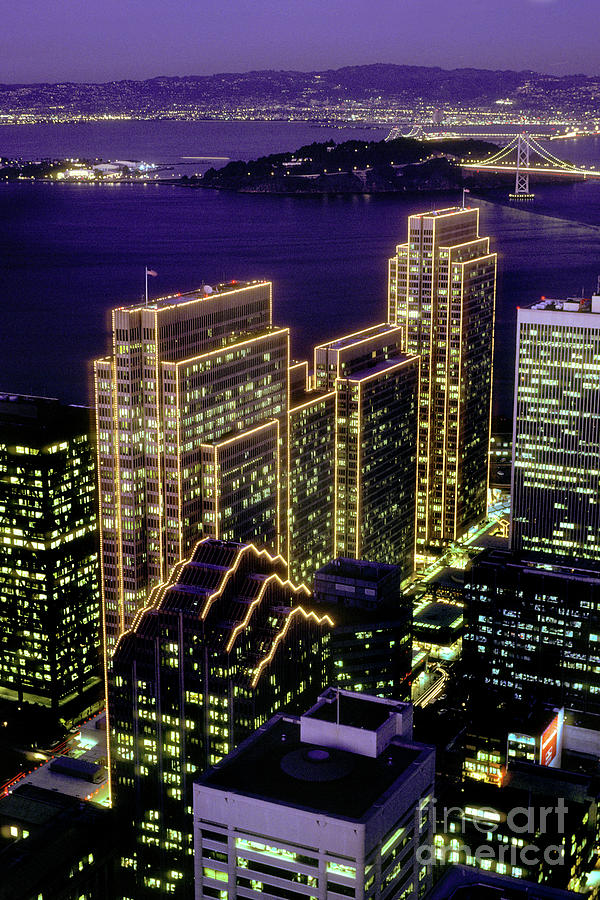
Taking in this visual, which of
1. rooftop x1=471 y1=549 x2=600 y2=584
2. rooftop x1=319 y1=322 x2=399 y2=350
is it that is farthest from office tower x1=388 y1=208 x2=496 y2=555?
rooftop x1=471 y1=549 x2=600 y2=584

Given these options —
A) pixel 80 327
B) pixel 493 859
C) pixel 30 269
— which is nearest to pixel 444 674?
pixel 493 859

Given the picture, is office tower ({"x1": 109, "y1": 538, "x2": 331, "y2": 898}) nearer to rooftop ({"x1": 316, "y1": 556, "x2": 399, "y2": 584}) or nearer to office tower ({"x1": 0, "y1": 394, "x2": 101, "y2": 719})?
rooftop ({"x1": 316, "y1": 556, "x2": 399, "y2": 584})

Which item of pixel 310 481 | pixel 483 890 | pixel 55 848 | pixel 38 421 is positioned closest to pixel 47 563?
pixel 38 421

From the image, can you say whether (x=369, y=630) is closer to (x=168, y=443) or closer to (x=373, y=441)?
(x=168, y=443)

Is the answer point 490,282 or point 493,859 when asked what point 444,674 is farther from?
point 490,282

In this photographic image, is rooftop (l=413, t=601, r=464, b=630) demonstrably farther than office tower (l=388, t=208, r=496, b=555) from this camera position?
No
